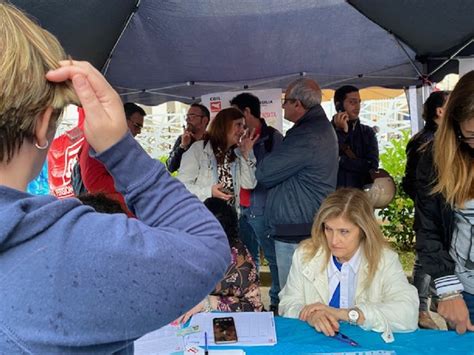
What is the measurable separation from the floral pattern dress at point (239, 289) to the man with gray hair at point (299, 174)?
78cm

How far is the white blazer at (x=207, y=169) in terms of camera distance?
11.8ft

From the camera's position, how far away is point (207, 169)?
143 inches

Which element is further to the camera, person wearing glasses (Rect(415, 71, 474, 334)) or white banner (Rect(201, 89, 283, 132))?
white banner (Rect(201, 89, 283, 132))

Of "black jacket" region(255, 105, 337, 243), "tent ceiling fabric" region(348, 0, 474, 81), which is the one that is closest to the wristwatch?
"black jacket" region(255, 105, 337, 243)

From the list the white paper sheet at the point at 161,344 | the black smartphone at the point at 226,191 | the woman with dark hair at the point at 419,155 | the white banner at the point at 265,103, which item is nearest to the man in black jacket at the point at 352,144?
the woman with dark hair at the point at 419,155

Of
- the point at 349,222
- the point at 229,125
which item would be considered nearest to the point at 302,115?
the point at 229,125

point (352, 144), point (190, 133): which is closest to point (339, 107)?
point (352, 144)

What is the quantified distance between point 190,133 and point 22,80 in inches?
149

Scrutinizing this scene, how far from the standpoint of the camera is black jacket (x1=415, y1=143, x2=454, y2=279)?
189cm

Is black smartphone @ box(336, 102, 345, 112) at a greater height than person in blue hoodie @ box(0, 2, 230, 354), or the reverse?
black smartphone @ box(336, 102, 345, 112)

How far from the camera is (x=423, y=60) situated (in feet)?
14.5

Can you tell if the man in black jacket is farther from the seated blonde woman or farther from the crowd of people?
the seated blonde woman

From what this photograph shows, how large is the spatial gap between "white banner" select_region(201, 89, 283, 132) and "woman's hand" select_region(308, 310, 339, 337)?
10.0ft

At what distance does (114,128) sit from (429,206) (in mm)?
1680
